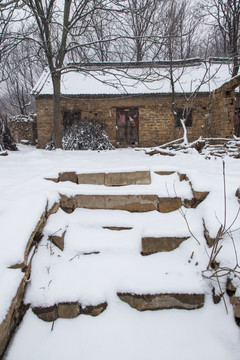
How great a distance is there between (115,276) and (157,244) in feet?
1.64

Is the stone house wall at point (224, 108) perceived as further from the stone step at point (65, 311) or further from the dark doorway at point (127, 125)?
the stone step at point (65, 311)

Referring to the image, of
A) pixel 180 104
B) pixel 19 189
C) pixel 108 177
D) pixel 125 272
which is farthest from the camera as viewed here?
pixel 180 104

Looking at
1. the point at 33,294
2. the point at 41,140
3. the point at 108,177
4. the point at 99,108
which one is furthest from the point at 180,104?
the point at 33,294

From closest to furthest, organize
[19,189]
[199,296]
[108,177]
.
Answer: [199,296], [19,189], [108,177]

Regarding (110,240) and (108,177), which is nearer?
(110,240)

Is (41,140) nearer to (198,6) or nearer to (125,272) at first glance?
(125,272)

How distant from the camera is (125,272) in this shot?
6.07 ft

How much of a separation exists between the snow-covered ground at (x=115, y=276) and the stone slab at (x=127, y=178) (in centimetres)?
24

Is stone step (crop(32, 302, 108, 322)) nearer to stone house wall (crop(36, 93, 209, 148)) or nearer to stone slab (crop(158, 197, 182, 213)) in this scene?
stone slab (crop(158, 197, 182, 213))

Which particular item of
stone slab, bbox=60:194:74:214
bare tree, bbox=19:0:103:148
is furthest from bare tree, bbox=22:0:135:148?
stone slab, bbox=60:194:74:214

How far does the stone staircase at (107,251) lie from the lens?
5.48ft

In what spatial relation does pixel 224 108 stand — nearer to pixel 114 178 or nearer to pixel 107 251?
pixel 114 178

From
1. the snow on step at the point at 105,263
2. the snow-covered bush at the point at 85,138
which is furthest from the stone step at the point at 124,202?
the snow-covered bush at the point at 85,138

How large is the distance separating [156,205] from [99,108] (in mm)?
8829
